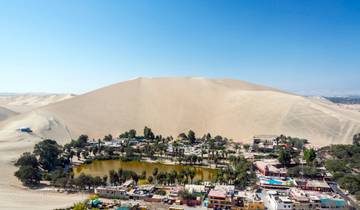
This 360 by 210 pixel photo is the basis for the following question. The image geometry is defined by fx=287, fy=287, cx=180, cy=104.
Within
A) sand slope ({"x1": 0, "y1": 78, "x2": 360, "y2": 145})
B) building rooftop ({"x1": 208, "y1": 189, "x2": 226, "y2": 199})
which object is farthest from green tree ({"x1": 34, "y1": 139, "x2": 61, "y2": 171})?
Result: building rooftop ({"x1": 208, "y1": 189, "x2": 226, "y2": 199})

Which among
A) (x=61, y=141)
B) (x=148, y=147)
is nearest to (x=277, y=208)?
(x=148, y=147)

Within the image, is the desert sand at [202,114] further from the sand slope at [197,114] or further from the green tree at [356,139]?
the green tree at [356,139]

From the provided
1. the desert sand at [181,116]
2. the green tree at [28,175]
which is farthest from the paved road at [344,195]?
the green tree at [28,175]

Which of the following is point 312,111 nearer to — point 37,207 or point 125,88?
point 125,88

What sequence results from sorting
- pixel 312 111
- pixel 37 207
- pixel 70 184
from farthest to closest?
pixel 312 111 < pixel 70 184 < pixel 37 207

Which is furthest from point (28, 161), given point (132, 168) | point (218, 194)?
point (218, 194)

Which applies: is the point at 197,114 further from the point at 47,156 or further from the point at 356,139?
the point at 47,156

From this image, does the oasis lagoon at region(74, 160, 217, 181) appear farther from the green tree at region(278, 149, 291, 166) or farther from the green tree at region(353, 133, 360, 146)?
the green tree at region(353, 133, 360, 146)

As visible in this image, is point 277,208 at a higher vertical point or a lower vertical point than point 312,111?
lower
